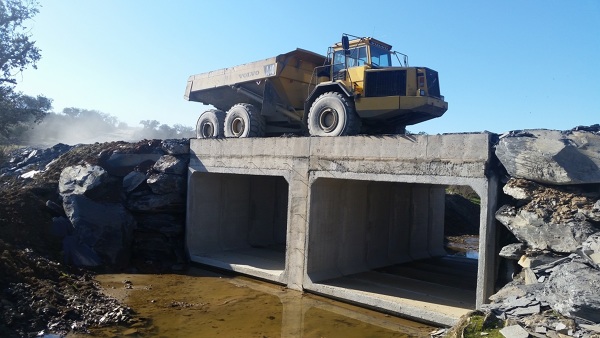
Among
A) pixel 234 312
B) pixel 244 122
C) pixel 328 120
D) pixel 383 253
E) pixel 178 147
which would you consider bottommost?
pixel 234 312

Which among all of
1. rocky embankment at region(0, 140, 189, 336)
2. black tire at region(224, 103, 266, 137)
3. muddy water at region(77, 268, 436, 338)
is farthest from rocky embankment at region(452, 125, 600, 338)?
black tire at region(224, 103, 266, 137)

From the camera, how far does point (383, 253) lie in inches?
483

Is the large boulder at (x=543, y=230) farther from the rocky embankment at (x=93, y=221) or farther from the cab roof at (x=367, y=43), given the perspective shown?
the rocky embankment at (x=93, y=221)

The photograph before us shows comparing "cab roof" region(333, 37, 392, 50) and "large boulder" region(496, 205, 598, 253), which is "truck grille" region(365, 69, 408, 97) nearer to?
"cab roof" region(333, 37, 392, 50)

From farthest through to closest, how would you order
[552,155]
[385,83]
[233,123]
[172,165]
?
[233,123] < [172,165] < [385,83] < [552,155]

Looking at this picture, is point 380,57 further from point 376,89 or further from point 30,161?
point 30,161

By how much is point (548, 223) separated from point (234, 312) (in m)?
5.56

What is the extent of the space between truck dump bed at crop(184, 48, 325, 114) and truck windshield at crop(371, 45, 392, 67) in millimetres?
2063

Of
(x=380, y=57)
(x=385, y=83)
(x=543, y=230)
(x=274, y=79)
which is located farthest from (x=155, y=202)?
(x=543, y=230)

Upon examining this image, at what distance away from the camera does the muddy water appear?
7645mm

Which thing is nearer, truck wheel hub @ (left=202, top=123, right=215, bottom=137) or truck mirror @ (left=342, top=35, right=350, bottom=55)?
truck mirror @ (left=342, top=35, right=350, bottom=55)

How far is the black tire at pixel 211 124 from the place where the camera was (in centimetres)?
1425

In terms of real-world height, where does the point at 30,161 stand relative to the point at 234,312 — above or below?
above

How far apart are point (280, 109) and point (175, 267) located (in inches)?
198
